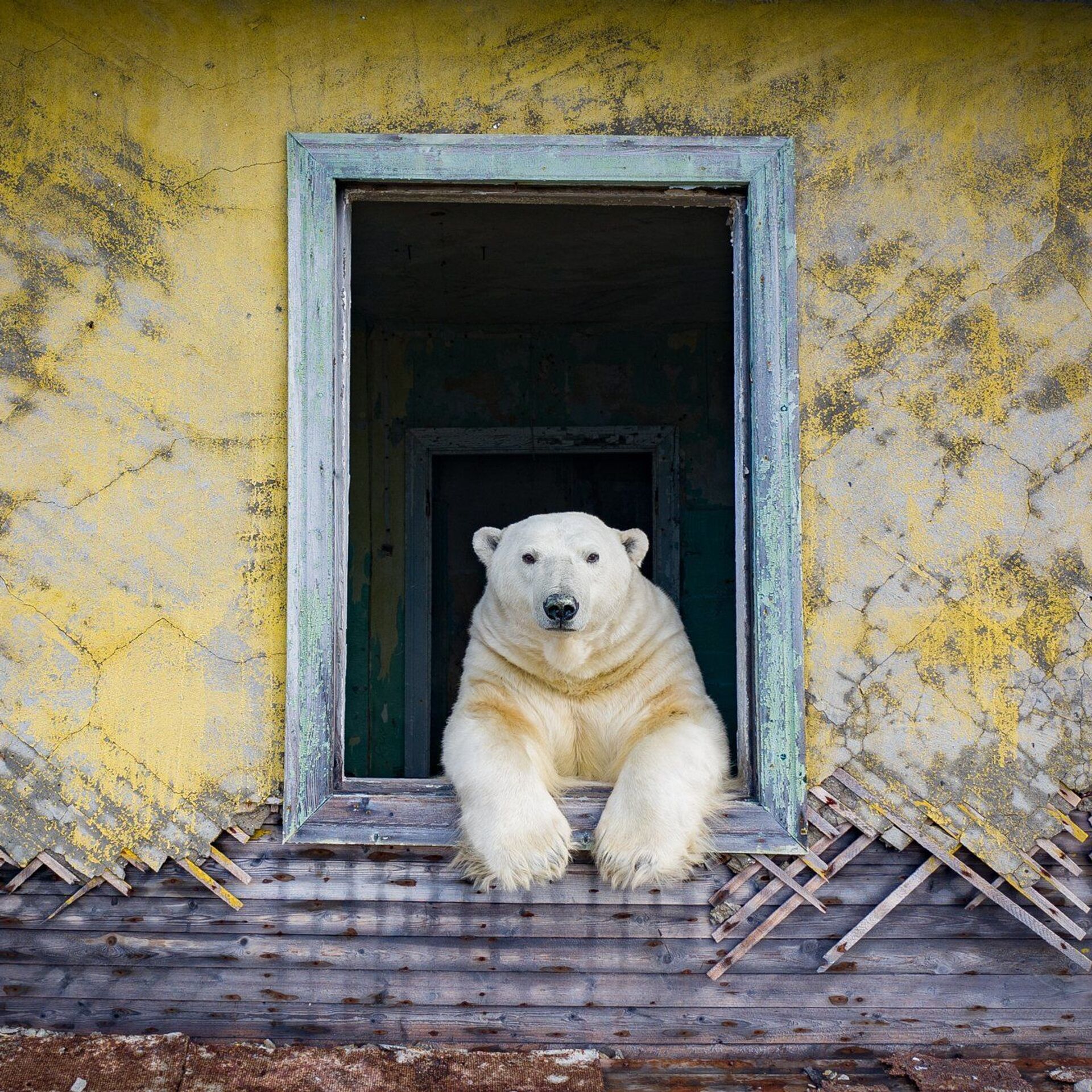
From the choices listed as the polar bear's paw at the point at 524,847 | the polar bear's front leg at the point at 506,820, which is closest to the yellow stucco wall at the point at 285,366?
the polar bear's front leg at the point at 506,820

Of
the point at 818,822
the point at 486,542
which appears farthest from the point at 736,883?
the point at 486,542

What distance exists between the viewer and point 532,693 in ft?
9.76

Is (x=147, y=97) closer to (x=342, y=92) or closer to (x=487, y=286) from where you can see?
(x=342, y=92)

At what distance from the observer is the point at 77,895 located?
2.66m

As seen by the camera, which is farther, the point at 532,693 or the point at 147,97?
the point at 532,693

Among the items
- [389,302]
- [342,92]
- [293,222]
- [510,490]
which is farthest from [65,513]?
[510,490]

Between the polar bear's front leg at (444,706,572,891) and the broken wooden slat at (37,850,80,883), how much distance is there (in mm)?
1081

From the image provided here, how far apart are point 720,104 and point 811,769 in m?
1.87

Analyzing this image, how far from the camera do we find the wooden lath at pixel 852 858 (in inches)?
104

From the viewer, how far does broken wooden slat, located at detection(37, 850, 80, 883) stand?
2.63 m

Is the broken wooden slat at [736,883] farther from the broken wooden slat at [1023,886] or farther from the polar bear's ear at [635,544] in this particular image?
the polar bear's ear at [635,544]

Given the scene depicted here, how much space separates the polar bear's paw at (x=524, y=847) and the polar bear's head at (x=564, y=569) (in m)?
0.51

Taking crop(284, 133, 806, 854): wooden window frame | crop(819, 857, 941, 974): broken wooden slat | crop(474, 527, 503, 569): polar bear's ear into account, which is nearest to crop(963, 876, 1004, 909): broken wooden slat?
crop(819, 857, 941, 974): broken wooden slat

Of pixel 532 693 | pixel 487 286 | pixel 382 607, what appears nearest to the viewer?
pixel 532 693
